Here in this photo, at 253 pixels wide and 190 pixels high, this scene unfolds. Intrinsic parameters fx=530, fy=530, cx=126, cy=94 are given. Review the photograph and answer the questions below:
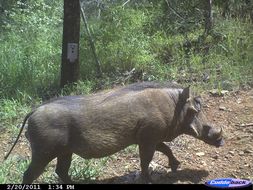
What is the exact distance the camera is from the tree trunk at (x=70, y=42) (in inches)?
327

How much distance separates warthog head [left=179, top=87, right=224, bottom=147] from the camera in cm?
482

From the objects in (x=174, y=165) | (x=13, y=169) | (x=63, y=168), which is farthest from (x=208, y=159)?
(x=13, y=169)

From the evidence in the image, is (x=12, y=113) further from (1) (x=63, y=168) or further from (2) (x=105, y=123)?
(2) (x=105, y=123)

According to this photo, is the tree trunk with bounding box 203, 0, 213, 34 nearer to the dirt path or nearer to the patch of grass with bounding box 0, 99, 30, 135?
the dirt path

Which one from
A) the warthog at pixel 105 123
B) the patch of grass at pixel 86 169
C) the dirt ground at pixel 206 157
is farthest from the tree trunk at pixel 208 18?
the warthog at pixel 105 123

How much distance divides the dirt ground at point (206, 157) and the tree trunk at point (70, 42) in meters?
1.88

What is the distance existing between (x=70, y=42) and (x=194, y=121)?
392 centimetres

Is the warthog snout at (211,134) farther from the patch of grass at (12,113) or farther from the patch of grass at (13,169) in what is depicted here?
the patch of grass at (12,113)

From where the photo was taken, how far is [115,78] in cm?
825

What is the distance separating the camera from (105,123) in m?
4.60

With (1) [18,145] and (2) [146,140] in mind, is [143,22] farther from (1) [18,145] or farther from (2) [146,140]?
(2) [146,140]

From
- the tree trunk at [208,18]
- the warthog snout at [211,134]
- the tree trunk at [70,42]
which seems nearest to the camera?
the warthog snout at [211,134]

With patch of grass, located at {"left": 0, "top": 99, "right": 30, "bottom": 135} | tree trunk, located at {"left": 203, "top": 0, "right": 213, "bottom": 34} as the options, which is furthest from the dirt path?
tree trunk, located at {"left": 203, "top": 0, "right": 213, "bottom": 34}

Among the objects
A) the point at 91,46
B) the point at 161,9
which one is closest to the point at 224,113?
the point at 91,46
